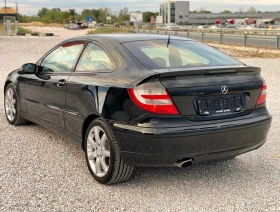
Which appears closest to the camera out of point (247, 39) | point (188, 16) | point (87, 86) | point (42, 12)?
point (87, 86)

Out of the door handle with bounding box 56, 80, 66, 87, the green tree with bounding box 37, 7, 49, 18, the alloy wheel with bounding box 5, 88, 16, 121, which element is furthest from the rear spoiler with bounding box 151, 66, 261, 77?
the green tree with bounding box 37, 7, 49, 18

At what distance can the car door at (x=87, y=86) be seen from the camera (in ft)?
13.2

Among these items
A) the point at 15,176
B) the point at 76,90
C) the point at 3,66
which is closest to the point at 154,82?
the point at 76,90

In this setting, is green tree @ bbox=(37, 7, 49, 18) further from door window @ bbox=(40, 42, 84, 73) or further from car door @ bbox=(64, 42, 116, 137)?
car door @ bbox=(64, 42, 116, 137)

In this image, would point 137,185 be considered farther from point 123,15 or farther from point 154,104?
point 123,15

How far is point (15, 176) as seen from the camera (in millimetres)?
4219

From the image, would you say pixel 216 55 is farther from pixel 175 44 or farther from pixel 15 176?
pixel 15 176

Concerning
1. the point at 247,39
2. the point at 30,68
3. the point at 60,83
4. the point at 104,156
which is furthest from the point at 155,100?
the point at 247,39

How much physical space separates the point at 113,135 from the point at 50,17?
554 feet

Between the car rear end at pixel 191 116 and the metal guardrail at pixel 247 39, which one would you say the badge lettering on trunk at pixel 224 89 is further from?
the metal guardrail at pixel 247 39

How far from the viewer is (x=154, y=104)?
3.53m

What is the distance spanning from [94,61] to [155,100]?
118 cm

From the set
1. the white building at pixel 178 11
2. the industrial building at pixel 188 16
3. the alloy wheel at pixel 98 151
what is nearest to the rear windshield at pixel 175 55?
the alloy wheel at pixel 98 151

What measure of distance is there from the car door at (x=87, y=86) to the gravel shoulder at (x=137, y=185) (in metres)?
0.56
